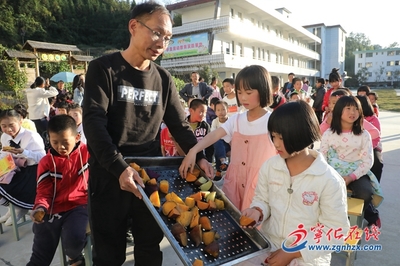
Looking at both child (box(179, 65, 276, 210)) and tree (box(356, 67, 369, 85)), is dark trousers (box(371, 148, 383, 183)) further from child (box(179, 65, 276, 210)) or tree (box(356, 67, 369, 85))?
tree (box(356, 67, 369, 85))

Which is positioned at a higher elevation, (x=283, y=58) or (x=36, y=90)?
(x=283, y=58)

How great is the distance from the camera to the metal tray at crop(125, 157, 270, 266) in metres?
1.22

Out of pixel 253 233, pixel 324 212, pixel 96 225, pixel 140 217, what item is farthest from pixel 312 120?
pixel 96 225

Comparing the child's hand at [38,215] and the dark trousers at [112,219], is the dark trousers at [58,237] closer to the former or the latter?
the child's hand at [38,215]

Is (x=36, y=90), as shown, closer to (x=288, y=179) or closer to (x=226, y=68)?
(x=288, y=179)

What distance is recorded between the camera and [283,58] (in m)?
32.2

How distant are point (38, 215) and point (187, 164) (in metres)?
1.12

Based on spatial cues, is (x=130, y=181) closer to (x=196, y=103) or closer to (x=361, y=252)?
(x=361, y=252)

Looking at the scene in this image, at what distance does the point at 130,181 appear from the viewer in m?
1.33

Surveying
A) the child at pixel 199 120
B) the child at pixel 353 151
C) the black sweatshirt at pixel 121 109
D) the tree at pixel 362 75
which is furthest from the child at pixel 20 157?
the tree at pixel 362 75

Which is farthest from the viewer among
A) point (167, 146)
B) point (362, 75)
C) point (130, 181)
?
point (362, 75)

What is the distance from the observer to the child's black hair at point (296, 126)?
4.50ft

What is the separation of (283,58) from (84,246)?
33.4 m

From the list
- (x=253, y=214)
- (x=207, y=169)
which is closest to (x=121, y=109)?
(x=207, y=169)
